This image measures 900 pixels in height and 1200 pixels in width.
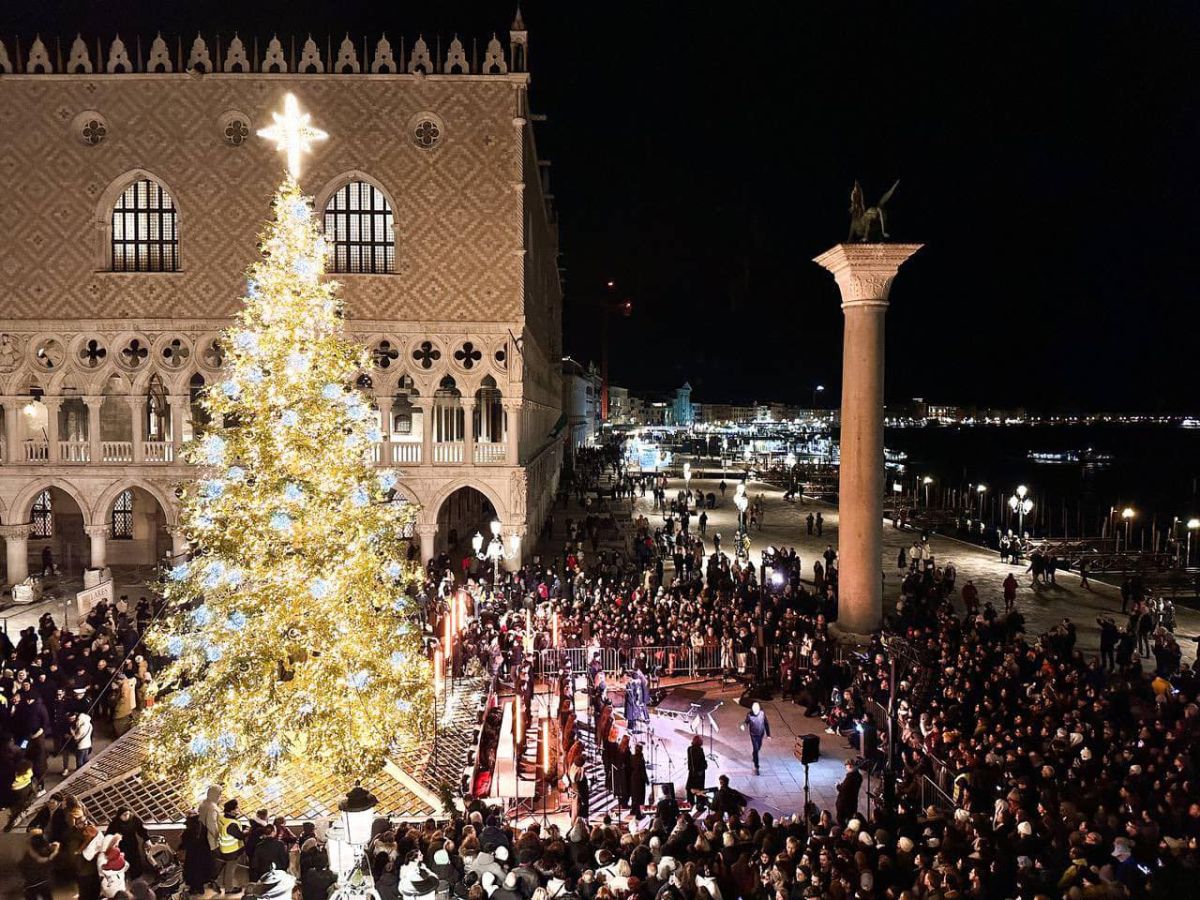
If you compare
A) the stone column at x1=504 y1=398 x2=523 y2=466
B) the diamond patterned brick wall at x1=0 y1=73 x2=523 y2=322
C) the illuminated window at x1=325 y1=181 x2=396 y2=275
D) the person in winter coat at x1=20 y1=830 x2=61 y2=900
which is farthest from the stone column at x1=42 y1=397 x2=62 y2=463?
the person in winter coat at x1=20 y1=830 x2=61 y2=900

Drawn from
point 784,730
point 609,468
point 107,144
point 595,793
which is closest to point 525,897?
point 595,793

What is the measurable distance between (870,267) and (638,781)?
1025 cm

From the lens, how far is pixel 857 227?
15844mm

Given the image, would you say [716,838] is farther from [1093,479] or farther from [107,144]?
[1093,479]

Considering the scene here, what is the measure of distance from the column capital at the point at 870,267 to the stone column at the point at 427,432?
487 inches

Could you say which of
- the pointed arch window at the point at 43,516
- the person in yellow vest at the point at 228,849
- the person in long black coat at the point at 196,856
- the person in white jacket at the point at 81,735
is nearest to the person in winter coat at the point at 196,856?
the person in long black coat at the point at 196,856

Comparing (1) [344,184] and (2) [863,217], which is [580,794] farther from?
(1) [344,184]

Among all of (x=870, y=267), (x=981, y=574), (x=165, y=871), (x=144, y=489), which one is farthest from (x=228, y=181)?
(x=981, y=574)

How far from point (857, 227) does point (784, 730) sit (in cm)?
928

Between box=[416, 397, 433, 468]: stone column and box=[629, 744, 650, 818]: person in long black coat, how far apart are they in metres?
14.7

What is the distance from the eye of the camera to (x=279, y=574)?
8992 millimetres

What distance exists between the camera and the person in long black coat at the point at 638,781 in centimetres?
1012

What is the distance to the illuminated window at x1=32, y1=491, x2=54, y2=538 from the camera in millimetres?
25891

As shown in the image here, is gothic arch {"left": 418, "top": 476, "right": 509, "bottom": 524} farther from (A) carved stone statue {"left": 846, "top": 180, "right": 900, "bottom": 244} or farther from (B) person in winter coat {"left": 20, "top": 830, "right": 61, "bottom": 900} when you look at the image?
(B) person in winter coat {"left": 20, "top": 830, "right": 61, "bottom": 900}
